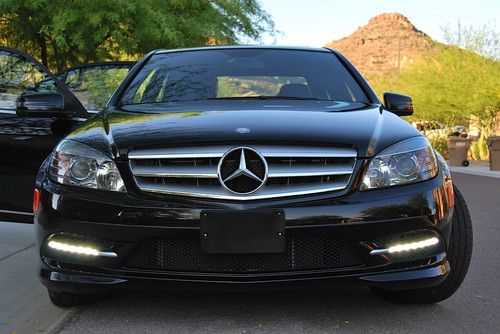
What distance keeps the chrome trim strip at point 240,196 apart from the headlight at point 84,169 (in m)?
0.15

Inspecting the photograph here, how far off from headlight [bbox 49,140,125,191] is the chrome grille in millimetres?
109

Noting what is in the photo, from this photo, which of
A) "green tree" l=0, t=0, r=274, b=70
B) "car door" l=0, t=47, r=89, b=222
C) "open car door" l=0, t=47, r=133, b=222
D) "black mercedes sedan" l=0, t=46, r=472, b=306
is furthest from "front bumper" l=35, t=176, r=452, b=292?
"green tree" l=0, t=0, r=274, b=70

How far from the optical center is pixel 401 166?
135 inches

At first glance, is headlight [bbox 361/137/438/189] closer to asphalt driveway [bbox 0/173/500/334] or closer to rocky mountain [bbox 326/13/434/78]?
asphalt driveway [bbox 0/173/500/334]

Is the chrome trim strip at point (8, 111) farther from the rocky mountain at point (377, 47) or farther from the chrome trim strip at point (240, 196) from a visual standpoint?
the rocky mountain at point (377, 47)

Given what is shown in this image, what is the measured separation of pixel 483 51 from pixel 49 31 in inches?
1050

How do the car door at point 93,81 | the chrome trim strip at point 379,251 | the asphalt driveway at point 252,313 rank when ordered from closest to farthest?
the chrome trim strip at point 379,251, the asphalt driveway at point 252,313, the car door at point 93,81

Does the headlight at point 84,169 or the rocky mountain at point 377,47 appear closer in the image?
the headlight at point 84,169

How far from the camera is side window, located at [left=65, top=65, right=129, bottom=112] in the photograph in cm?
635

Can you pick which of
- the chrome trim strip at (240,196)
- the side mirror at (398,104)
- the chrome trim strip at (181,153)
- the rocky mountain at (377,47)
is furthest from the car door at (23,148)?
the rocky mountain at (377,47)

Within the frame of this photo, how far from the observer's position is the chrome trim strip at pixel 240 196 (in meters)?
3.28

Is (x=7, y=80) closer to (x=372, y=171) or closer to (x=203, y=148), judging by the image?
(x=203, y=148)

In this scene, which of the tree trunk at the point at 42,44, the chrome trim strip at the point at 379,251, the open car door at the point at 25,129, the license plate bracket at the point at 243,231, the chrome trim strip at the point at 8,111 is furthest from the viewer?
the tree trunk at the point at 42,44

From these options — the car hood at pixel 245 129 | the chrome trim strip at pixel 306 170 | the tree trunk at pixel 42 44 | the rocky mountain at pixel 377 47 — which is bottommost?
the rocky mountain at pixel 377 47
